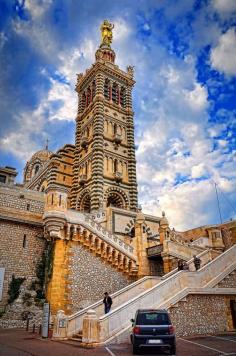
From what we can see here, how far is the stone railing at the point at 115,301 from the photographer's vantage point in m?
15.0

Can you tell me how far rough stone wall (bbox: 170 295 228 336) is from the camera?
50.6 feet

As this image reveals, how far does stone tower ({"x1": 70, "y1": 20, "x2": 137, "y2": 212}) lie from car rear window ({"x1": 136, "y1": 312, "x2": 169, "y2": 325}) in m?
24.1

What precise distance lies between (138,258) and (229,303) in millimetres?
7925

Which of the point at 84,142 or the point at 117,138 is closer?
the point at 117,138

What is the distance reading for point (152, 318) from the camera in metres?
10.9

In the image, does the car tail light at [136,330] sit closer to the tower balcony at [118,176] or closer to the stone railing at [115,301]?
the stone railing at [115,301]

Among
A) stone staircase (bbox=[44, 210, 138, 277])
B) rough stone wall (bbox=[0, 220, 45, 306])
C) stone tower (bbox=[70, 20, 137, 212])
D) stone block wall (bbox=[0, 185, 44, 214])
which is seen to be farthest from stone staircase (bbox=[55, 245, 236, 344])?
stone tower (bbox=[70, 20, 137, 212])

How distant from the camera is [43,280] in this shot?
21.0 metres

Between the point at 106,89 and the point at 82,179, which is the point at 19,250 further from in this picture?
the point at 106,89

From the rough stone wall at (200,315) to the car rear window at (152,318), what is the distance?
473 cm

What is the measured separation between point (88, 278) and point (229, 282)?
939 centimetres

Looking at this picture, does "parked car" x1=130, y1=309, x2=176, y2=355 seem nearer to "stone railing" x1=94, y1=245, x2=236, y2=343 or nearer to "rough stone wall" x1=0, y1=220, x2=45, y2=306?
"stone railing" x1=94, y1=245, x2=236, y2=343

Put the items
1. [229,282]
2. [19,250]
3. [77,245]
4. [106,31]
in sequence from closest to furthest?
1. [229,282]
2. [19,250]
3. [77,245]
4. [106,31]

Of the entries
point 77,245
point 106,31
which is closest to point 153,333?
point 77,245
